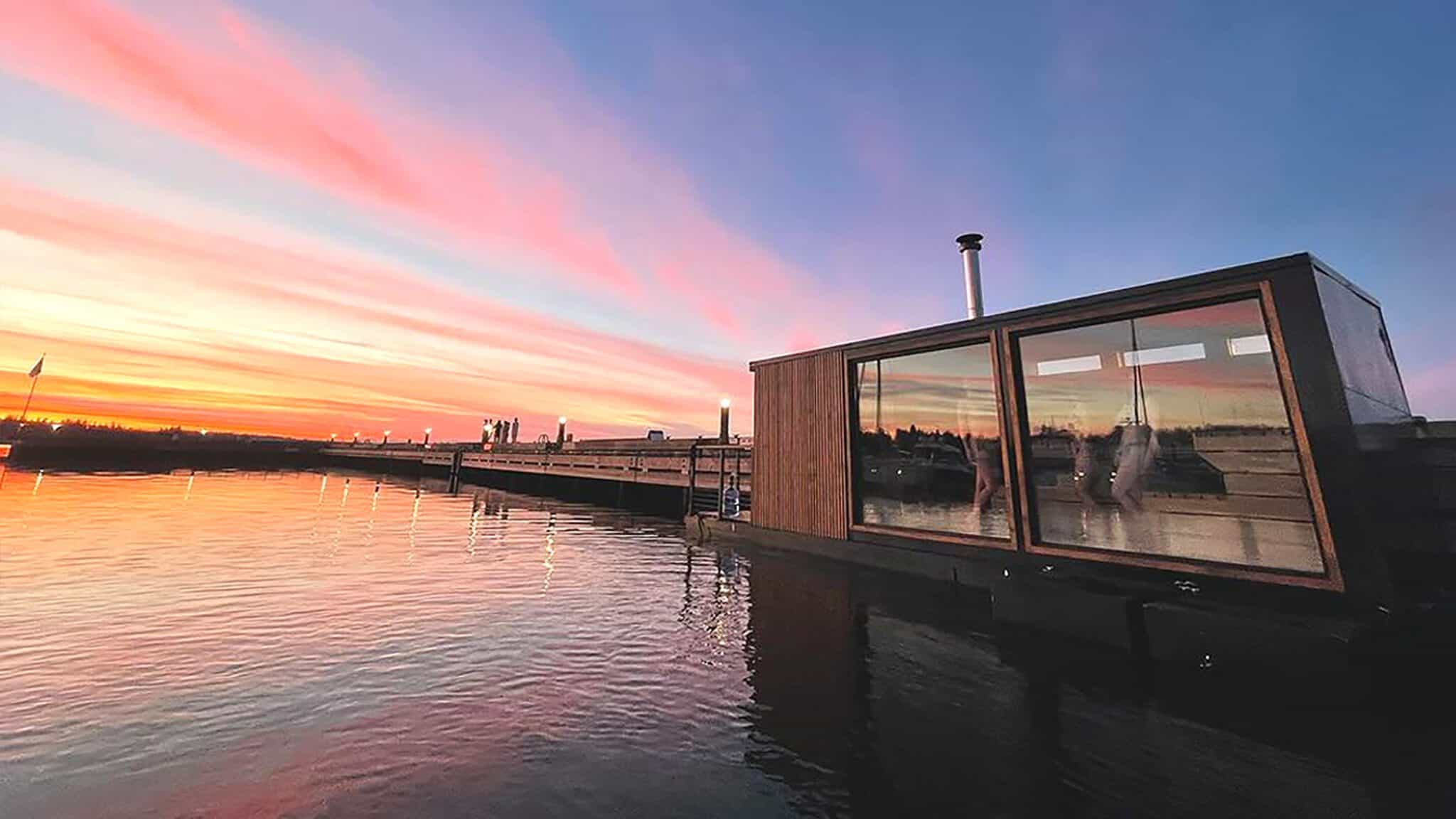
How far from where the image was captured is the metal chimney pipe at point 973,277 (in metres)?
10.8

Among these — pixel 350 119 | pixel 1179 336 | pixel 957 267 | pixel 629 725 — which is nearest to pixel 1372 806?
pixel 629 725

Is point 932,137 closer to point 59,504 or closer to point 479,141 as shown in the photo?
point 479,141

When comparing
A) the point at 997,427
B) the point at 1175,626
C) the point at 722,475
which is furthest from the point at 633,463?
the point at 1175,626

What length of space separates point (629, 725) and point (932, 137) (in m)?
14.2

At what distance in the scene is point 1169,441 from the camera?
7.64 m

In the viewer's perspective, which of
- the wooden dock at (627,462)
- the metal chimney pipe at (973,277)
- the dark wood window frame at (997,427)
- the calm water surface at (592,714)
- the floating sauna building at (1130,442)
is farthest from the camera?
the wooden dock at (627,462)

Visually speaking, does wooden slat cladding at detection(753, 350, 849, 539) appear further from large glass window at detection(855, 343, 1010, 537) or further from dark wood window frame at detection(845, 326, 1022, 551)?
large glass window at detection(855, 343, 1010, 537)

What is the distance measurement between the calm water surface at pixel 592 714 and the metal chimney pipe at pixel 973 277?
5850 mm

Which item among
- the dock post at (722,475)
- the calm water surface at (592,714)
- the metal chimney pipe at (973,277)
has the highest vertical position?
the metal chimney pipe at (973,277)

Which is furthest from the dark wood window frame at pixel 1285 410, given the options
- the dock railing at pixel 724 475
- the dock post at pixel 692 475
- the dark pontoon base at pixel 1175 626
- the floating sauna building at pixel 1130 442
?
the dock post at pixel 692 475

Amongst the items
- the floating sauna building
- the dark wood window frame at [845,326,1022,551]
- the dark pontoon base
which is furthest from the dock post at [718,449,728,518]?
the dark pontoon base

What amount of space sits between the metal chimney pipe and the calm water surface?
19.2 ft

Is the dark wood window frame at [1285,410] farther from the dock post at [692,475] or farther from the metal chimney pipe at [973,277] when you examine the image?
the dock post at [692,475]

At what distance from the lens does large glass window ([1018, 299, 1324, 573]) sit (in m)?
6.21
